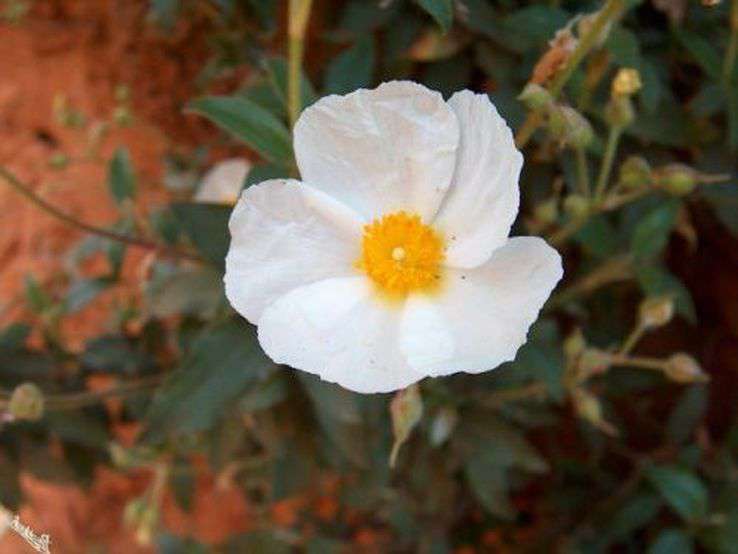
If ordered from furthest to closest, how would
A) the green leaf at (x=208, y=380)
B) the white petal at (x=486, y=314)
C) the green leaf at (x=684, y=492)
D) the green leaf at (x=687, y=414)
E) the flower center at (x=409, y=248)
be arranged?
1. the green leaf at (x=687, y=414)
2. the green leaf at (x=684, y=492)
3. the green leaf at (x=208, y=380)
4. the flower center at (x=409, y=248)
5. the white petal at (x=486, y=314)

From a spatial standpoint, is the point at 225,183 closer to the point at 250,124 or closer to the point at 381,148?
the point at 250,124

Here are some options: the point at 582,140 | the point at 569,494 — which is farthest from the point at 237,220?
the point at 569,494

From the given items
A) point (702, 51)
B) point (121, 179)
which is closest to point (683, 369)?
point (702, 51)

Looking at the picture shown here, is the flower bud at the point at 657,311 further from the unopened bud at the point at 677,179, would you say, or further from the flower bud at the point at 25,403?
the flower bud at the point at 25,403

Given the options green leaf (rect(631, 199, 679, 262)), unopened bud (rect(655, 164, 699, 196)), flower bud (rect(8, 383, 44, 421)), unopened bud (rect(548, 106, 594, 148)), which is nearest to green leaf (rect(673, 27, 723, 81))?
green leaf (rect(631, 199, 679, 262))

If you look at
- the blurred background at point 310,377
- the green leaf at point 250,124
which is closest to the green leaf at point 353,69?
the blurred background at point 310,377

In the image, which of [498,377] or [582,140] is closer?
[582,140]

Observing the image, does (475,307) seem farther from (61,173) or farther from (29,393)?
(61,173)
